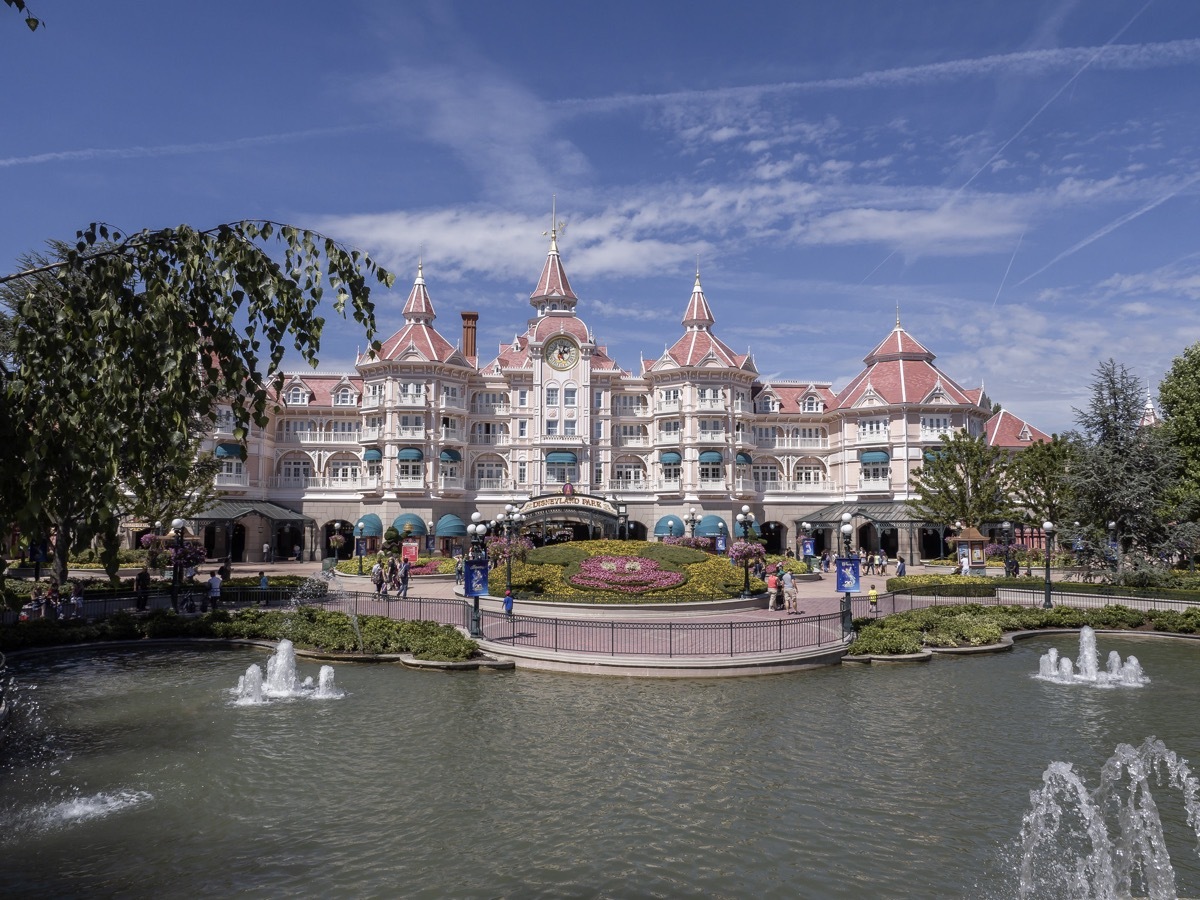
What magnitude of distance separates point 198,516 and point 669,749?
49564 millimetres

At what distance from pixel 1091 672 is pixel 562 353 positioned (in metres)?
48.5

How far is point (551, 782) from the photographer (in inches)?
530

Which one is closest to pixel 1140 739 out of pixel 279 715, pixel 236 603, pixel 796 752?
pixel 796 752

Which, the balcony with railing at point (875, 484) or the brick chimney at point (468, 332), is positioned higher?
the brick chimney at point (468, 332)

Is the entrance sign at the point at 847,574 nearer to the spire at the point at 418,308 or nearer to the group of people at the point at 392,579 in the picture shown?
the group of people at the point at 392,579

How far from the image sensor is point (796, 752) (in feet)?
49.3

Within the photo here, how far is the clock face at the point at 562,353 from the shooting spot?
6481cm

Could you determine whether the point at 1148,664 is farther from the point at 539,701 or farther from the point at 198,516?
the point at 198,516

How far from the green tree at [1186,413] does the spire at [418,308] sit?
52.1 meters

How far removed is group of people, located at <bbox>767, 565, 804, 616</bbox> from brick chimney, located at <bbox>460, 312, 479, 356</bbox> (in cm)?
4411

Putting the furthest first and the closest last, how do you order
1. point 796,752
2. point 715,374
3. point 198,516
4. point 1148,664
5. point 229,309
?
point 715,374
point 198,516
point 1148,664
point 796,752
point 229,309

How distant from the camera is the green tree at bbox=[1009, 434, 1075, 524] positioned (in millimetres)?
49375

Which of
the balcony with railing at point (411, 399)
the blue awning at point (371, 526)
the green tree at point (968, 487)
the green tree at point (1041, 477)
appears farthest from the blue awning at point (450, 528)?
the green tree at point (1041, 477)

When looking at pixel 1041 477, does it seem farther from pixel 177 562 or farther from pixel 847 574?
pixel 177 562
